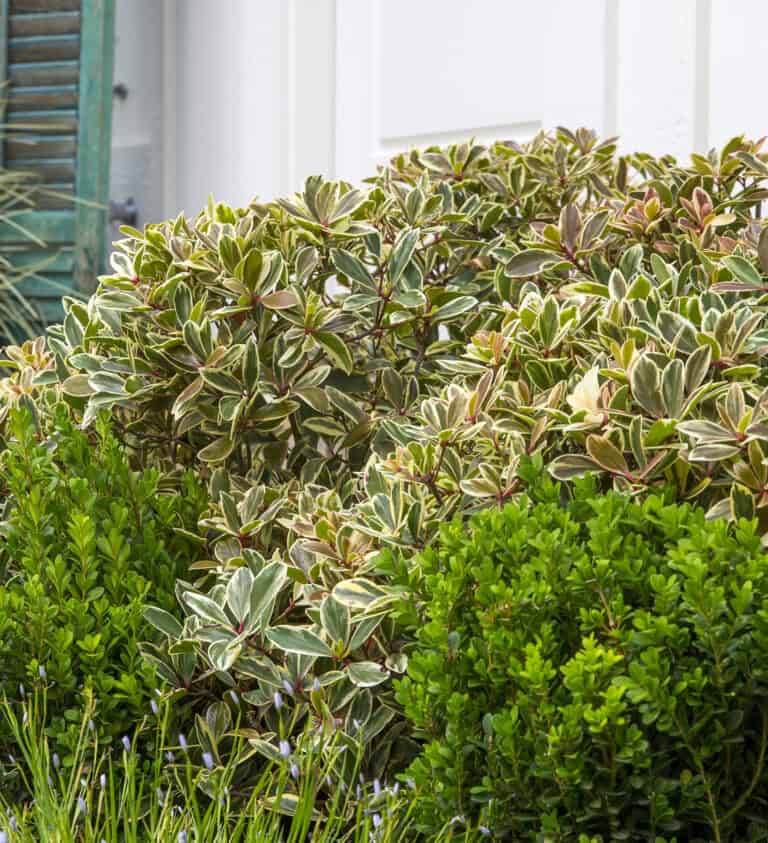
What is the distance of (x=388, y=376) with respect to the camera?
173 cm

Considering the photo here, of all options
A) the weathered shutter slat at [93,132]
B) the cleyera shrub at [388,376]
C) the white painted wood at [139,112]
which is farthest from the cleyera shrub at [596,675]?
the white painted wood at [139,112]

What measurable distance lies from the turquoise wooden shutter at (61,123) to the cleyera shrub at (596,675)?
9.81ft

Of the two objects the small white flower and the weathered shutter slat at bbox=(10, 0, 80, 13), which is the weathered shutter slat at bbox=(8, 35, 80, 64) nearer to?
the weathered shutter slat at bbox=(10, 0, 80, 13)

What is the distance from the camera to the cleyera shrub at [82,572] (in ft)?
4.65

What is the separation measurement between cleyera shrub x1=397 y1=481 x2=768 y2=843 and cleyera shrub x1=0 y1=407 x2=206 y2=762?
437 mm

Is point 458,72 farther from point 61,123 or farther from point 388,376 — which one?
point 388,376

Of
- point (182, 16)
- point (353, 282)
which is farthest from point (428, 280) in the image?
point (182, 16)

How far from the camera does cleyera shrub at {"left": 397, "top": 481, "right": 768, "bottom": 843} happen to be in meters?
1.07

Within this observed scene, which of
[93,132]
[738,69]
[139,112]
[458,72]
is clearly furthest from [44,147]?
[738,69]

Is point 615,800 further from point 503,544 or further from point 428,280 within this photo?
point 428,280

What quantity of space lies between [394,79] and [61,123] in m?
1.24

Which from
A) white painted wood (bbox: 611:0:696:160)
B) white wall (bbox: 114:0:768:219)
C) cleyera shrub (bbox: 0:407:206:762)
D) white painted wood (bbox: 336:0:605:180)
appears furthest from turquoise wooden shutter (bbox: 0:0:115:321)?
cleyera shrub (bbox: 0:407:206:762)

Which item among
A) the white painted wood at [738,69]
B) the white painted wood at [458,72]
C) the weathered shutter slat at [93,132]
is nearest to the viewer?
the white painted wood at [738,69]

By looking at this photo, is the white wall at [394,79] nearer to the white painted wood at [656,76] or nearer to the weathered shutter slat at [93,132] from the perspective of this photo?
the white painted wood at [656,76]
